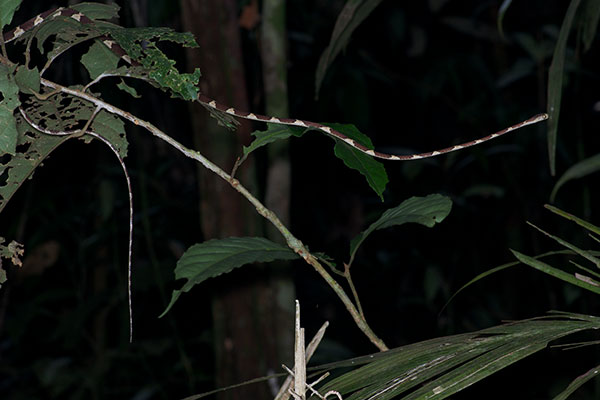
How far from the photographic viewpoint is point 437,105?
342 centimetres

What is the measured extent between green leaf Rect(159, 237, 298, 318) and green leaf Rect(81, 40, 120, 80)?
0.21 metres

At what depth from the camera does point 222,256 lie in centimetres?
70

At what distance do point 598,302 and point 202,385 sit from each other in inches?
54.4

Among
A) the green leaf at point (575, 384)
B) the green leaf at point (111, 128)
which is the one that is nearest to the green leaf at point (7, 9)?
the green leaf at point (111, 128)

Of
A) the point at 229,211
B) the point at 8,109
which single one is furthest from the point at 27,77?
the point at 229,211

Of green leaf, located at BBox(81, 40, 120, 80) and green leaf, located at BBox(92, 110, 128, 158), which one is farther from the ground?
green leaf, located at BBox(81, 40, 120, 80)

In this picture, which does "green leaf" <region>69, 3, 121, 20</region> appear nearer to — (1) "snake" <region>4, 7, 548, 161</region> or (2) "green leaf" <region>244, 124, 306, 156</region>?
(1) "snake" <region>4, 7, 548, 161</region>

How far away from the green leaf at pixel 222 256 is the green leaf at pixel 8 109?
0.21 meters

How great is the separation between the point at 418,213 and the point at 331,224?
2.39 m

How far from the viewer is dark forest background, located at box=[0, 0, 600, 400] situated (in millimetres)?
2217

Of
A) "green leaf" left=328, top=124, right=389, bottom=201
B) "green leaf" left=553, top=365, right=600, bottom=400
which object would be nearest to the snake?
"green leaf" left=328, top=124, right=389, bottom=201

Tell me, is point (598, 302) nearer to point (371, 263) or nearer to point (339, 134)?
point (371, 263)

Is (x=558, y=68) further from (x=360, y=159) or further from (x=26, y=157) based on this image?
(x=26, y=157)

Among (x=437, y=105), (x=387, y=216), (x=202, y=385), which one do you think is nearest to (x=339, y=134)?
(x=387, y=216)
